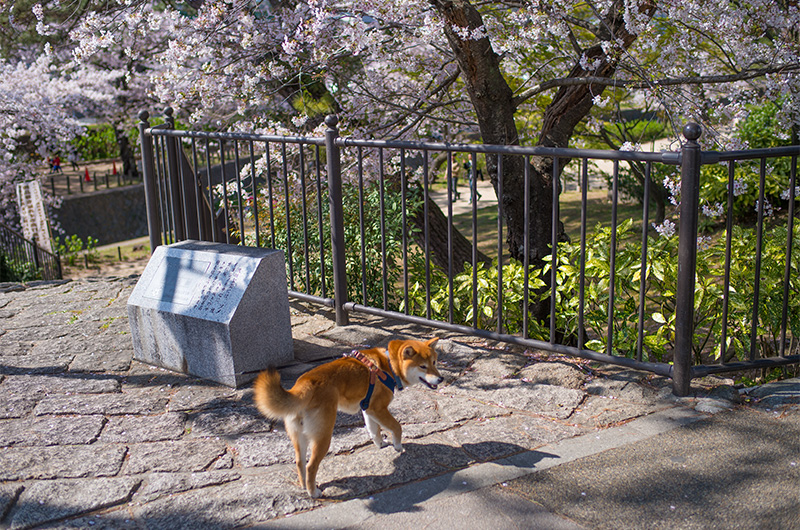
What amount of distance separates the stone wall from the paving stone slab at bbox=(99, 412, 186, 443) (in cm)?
1942

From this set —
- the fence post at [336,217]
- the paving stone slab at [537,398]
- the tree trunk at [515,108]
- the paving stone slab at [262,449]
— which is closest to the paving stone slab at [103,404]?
the paving stone slab at [262,449]

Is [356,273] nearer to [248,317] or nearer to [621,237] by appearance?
[248,317]

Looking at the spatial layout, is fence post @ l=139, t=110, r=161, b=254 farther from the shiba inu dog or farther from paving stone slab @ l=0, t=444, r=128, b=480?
the shiba inu dog

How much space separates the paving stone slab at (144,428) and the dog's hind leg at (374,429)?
0.98 meters

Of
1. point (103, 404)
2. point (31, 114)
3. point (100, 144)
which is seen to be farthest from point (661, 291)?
point (100, 144)

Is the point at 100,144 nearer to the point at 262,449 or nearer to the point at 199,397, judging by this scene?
the point at 199,397

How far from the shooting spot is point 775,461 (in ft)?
10.4

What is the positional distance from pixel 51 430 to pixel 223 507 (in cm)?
130

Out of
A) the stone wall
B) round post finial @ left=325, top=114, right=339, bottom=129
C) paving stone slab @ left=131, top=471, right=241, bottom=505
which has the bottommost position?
the stone wall

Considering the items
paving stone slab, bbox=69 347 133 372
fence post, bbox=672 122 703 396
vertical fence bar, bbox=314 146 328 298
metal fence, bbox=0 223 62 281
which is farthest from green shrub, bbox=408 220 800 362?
metal fence, bbox=0 223 62 281

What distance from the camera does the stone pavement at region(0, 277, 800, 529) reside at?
2.90 m

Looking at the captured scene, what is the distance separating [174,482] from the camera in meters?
3.16

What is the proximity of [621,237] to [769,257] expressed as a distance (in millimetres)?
862

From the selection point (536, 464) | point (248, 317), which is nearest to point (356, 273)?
point (248, 317)
